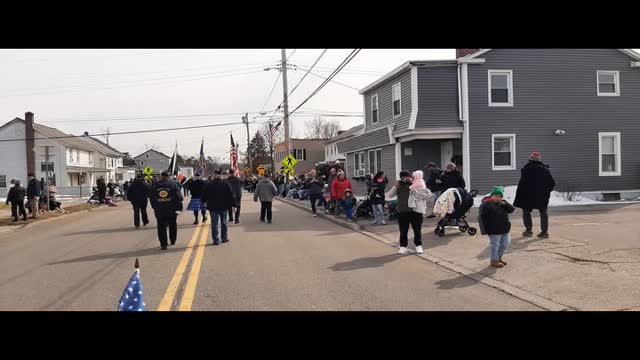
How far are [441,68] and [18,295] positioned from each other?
18220 mm

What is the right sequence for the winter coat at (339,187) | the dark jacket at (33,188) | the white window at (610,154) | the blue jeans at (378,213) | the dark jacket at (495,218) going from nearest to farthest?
the dark jacket at (495,218)
the blue jeans at (378,213)
the winter coat at (339,187)
the dark jacket at (33,188)
the white window at (610,154)

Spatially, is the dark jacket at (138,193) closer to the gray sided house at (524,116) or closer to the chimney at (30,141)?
the gray sided house at (524,116)

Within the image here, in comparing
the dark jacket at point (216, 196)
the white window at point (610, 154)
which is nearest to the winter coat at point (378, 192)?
the dark jacket at point (216, 196)

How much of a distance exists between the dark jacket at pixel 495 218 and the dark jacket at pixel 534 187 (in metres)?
3.03

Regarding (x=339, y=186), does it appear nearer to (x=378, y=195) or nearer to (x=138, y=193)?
(x=378, y=195)

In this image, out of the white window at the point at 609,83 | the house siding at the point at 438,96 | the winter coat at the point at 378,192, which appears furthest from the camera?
the white window at the point at 609,83

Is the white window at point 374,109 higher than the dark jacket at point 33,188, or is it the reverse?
the white window at point 374,109

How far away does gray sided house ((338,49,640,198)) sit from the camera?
21984 mm

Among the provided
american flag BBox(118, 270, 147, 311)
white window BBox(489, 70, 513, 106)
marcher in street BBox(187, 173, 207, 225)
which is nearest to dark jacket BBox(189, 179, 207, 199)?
marcher in street BBox(187, 173, 207, 225)

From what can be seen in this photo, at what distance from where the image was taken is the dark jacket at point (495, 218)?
28.8 ft

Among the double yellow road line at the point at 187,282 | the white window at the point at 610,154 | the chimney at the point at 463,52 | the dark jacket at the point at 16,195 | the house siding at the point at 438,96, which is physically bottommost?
the double yellow road line at the point at 187,282

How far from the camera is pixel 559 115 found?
2262 cm

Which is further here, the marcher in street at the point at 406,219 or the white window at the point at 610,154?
the white window at the point at 610,154
